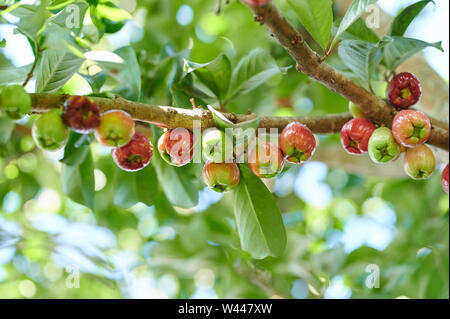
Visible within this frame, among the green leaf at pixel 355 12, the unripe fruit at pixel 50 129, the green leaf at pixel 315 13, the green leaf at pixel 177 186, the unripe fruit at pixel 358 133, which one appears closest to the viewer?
the unripe fruit at pixel 50 129

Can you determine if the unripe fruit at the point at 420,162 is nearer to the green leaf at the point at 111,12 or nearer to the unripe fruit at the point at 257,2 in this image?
the unripe fruit at the point at 257,2

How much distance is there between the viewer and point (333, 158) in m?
2.73

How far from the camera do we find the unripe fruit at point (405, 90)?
4.79 ft

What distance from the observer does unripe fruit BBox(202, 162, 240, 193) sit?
126 centimetres

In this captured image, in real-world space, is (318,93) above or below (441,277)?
above

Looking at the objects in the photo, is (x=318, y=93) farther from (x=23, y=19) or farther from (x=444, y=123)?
(x=23, y=19)

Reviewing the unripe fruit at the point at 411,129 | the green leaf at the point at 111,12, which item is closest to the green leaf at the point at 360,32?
the unripe fruit at the point at 411,129

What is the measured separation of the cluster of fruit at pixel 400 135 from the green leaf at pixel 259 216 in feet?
1.05

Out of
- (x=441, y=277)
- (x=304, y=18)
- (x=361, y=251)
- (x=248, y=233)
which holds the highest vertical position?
(x=304, y=18)

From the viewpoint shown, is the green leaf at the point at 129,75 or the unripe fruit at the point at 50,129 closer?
the unripe fruit at the point at 50,129

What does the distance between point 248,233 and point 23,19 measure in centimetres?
88

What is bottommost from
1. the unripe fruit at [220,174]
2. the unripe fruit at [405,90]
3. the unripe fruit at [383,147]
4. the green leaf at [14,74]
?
the unripe fruit at [220,174]
